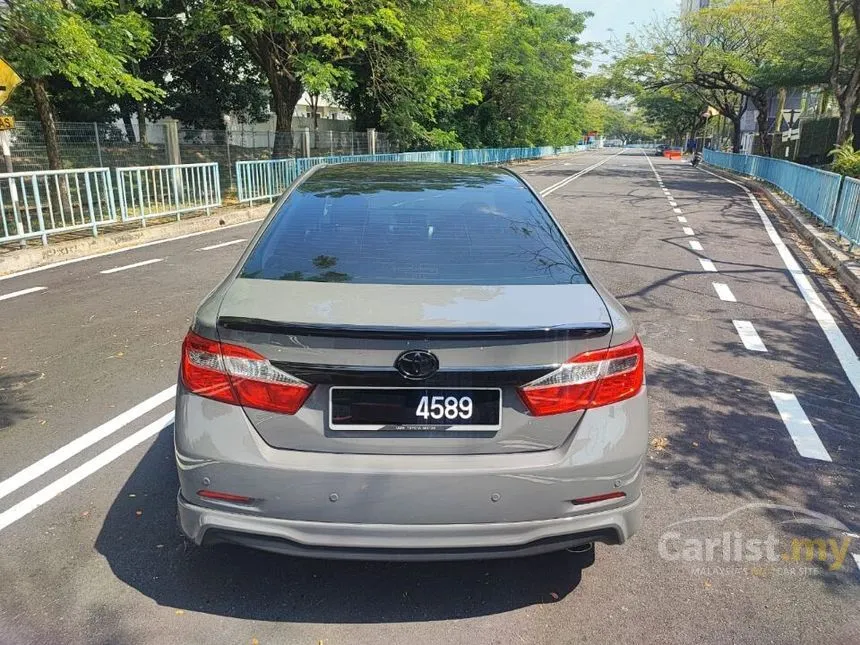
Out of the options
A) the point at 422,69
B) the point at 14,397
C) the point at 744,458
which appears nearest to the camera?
the point at 744,458

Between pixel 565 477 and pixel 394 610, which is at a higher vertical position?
pixel 565 477

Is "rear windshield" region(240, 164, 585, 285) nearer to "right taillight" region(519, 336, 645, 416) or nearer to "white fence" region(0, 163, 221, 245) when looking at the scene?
"right taillight" region(519, 336, 645, 416)

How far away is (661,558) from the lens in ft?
9.86

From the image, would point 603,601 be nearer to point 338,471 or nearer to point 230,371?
point 338,471

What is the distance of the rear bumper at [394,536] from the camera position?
2301 millimetres

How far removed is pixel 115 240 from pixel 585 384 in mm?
10714

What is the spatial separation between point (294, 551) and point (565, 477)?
101cm

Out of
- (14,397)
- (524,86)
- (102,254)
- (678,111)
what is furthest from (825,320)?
(678,111)

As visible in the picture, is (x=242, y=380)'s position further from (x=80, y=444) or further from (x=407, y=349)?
(x=80, y=444)

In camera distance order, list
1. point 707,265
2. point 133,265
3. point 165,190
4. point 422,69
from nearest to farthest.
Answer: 1. point 133,265
2. point 707,265
3. point 165,190
4. point 422,69

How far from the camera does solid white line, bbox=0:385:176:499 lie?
3527 millimetres

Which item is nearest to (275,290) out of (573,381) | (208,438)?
(208,438)

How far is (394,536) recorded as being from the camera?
2.30m

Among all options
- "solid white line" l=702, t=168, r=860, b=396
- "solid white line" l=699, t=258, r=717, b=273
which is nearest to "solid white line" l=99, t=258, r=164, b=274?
"solid white line" l=699, t=258, r=717, b=273
